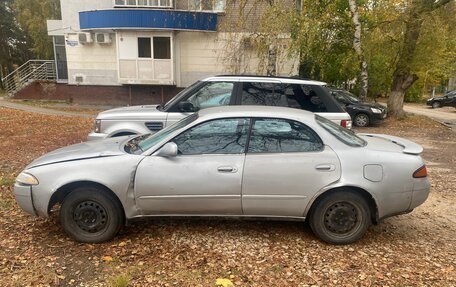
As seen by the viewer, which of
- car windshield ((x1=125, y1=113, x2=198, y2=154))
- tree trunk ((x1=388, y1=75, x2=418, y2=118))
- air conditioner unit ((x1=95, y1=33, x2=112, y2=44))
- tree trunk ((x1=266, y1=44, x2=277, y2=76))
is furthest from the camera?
air conditioner unit ((x1=95, y1=33, x2=112, y2=44))

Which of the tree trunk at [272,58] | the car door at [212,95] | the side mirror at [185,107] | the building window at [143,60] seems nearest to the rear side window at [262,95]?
the car door at [212,95]

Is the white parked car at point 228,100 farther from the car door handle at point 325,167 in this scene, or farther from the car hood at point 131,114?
the car door handle at point 325,167

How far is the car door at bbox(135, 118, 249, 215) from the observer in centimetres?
381

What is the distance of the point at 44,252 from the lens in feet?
12.4

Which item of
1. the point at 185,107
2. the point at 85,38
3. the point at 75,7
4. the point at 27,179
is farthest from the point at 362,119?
the point at 75,7

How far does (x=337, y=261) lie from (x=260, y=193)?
1.03m

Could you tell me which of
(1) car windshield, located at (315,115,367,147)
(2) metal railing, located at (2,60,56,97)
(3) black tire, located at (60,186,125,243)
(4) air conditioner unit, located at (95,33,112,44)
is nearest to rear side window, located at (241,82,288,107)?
(1) car windshield, located at (315,115,367,147)

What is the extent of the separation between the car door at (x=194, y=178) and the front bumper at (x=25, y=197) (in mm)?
1126

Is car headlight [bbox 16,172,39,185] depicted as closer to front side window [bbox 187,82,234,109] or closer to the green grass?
the green grass

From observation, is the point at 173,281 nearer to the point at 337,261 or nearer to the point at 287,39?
the point at 337,261

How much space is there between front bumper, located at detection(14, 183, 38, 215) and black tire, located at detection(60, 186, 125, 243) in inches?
13.0

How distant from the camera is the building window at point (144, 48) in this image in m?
18.5

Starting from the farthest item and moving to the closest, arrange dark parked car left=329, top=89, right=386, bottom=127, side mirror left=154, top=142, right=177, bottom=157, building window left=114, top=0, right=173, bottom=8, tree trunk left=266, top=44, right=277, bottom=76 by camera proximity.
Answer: building window left=114, top=0, right=173, bottom=8, dark parked car left=329, top=89, right=386, bottom=127, tree trunk left=266, top=44, right=277, bottom=76, side mirror left=154, top=142, right=177, bottom=157

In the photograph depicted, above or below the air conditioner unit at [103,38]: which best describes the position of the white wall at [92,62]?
below
